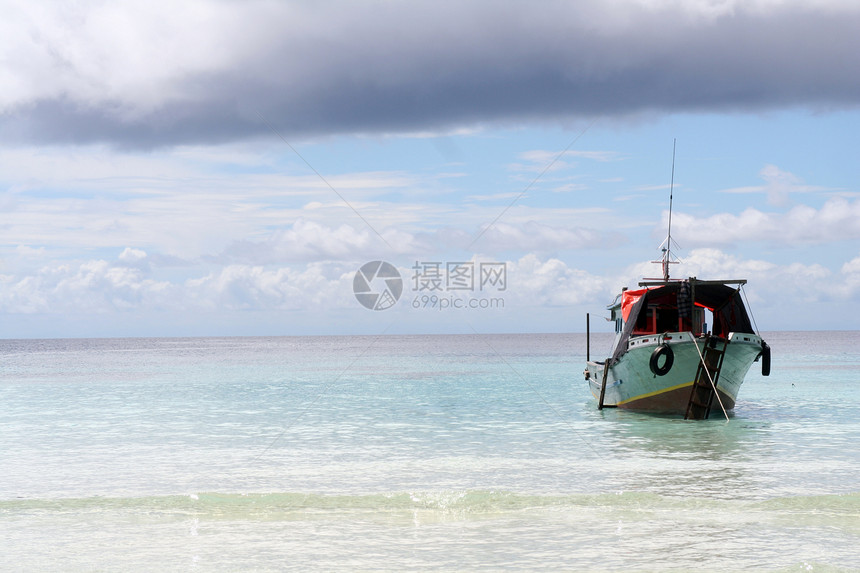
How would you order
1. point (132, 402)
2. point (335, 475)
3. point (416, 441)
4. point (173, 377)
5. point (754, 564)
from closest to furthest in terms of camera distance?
point (754, 564)
point (335, 475)
point (416, 441)
point (132, 402)
point (173, 377)

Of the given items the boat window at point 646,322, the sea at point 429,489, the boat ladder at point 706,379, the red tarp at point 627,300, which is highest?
the red tarp at point 627,300

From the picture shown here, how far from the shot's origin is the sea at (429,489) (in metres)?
9.94

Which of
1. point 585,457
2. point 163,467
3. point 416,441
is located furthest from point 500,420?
point 163,467

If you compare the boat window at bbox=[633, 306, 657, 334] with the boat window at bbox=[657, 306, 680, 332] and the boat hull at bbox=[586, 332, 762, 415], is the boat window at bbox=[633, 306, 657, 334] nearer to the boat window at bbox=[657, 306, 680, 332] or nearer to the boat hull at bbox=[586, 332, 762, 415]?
the boat window at bbox=[657, 306, 680, 332]

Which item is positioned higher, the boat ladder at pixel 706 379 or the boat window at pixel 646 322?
the boat window at pixel 646 322

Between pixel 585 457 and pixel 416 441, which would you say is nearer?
pixel 585 457

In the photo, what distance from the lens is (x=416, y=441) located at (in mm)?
20469

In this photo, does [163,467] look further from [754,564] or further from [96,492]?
[754,564]

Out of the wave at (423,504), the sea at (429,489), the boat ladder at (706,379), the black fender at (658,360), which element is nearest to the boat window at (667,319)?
the black fender at (658,360)

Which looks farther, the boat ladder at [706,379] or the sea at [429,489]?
the boat ladder at [706,379]

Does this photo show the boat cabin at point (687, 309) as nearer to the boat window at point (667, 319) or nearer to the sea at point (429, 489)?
the boat window at point (667, 319)

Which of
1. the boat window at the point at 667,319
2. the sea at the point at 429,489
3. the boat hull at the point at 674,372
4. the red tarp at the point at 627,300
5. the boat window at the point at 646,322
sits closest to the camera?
the sea at the point at 429,489

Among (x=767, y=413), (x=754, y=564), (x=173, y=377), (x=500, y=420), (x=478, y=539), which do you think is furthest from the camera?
(x=173, y=377)

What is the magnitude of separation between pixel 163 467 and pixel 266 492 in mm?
4375
